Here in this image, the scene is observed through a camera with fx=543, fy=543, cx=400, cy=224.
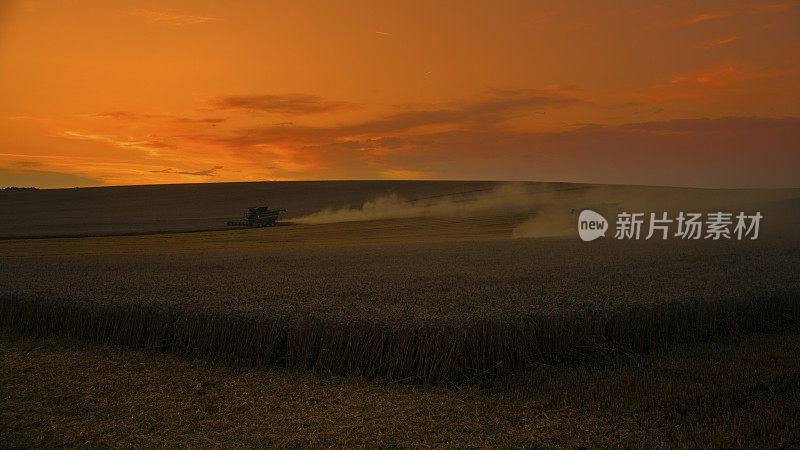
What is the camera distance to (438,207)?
127 ft

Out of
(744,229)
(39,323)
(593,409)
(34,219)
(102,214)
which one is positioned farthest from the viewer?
(102,214)

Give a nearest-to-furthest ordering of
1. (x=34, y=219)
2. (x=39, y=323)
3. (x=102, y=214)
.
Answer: (x=39, y=323), (x=34, y=219), (x=102, y=214)

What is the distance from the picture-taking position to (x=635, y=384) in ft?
18.6

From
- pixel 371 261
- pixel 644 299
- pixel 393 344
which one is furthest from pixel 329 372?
pixel 371 261

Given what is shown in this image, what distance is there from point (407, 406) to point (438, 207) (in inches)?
1333

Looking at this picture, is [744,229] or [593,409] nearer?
[593,409]

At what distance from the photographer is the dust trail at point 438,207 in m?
35.7

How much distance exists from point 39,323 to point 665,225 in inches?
894

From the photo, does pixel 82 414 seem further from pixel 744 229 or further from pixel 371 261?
pixel 744 229

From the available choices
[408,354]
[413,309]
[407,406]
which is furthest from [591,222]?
[407,406]

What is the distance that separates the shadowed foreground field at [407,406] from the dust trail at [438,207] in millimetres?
28081

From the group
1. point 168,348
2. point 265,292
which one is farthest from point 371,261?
point 168,348

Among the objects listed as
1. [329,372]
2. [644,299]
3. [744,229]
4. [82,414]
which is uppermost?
[744,229]

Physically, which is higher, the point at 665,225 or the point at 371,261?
the point at 665,225
